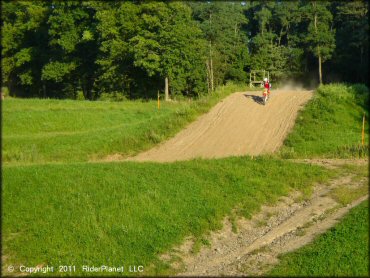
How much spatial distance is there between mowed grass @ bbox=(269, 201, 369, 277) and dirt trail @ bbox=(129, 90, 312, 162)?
8278 millimetres

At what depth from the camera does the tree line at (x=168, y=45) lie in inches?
1570

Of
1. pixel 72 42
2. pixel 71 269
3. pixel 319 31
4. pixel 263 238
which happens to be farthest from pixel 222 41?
pixel 71 269

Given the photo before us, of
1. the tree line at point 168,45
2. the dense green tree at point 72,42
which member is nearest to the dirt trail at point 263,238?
the tree line at point 168,45

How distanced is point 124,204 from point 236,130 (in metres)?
11.1

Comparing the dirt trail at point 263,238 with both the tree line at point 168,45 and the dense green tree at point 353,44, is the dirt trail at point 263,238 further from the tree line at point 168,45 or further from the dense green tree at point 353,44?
the dense green tree at point 353,44

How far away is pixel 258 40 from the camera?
180ft

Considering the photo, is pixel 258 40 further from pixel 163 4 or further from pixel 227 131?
pixel 227 131

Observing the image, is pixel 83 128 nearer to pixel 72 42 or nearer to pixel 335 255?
pixel 335 255

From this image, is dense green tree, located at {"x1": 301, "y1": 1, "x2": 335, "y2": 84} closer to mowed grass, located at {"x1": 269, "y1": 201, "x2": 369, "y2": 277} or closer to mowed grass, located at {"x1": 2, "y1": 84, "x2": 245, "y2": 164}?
mowed grass, located at {"x1": 2, "y1": 84, "x2": 245, "y2": 164}

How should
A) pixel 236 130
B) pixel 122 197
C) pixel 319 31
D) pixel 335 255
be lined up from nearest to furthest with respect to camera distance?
1. pixel 335 255
2. pixel 122 197
3. pixel 236 130
4. pixel 319 31

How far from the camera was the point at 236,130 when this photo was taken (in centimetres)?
2019

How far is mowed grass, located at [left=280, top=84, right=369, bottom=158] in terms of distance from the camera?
16828mm

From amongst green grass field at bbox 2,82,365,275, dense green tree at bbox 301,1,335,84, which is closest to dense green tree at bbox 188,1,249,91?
dense green tree at bbox 301,1,335,84

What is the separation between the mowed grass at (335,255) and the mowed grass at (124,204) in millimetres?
2172
